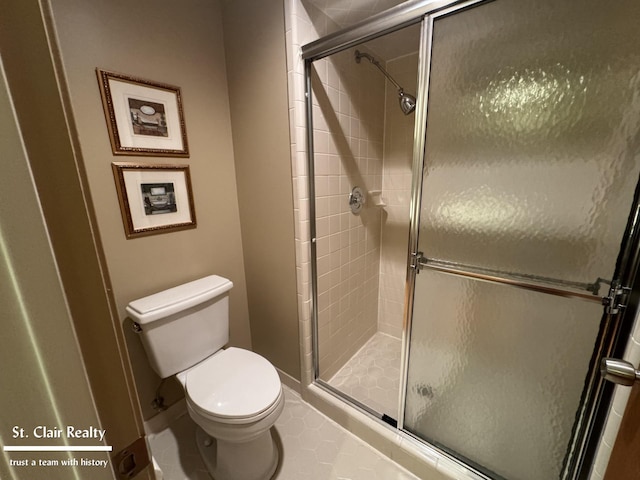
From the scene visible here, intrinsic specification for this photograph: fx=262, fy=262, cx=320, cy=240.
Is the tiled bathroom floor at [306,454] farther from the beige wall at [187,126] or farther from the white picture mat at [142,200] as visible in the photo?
the white picture mat at [142,200]

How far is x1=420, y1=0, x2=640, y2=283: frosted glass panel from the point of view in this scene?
68cm

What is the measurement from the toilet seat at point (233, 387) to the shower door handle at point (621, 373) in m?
1.01

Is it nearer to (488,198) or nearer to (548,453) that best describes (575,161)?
(488,198)

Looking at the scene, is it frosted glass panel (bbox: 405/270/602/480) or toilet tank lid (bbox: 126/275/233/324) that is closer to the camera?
frosted glass panel (bbox: 405/270/602/480)

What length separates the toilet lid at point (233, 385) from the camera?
102 cm

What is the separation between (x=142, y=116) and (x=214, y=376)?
3.93 feet

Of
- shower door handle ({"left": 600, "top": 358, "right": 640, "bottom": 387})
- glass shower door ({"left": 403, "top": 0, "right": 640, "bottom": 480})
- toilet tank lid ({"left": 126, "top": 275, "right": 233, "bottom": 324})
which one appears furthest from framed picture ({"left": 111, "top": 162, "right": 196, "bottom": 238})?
shower door handle ({"left": 600, "top": 358, "right": 640, "bottom": 387})

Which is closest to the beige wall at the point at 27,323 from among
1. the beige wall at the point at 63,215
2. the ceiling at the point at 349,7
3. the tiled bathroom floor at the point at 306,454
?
the beige wall at the point at 63,215

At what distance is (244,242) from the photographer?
1.62 meters

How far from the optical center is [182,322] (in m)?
1.21

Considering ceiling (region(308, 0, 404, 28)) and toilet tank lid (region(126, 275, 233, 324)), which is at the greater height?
ceiling (region(308, 0, 404, 28))

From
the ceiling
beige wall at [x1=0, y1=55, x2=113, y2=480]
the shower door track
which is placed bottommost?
→ the shower door track

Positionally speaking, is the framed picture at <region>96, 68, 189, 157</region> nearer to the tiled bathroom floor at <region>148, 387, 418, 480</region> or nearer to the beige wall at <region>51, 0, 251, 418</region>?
the beige wall at <region>51, 0, 251, 418</region>

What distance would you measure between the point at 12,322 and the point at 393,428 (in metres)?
1.46
